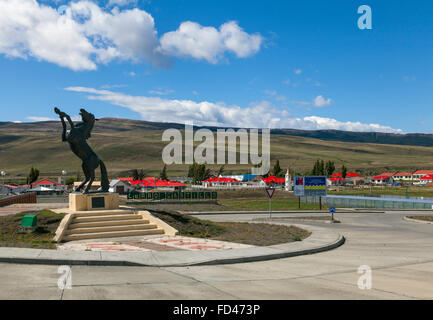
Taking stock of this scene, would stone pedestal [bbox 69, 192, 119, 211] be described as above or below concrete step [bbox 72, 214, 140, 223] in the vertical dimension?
above

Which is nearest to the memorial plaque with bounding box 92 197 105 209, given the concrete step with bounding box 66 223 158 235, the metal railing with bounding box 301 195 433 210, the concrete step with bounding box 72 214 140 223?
the concrete step with bounding box 72 214 140 223

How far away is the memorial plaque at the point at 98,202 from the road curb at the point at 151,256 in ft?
23.9

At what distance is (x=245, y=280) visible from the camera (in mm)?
10531

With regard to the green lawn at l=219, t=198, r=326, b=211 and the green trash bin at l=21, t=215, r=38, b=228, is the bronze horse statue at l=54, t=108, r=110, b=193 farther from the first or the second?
the green lawn at l=219, t=198, r=326, b=211

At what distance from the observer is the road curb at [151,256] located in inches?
486

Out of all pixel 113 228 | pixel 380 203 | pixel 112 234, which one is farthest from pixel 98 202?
pixel 380 203

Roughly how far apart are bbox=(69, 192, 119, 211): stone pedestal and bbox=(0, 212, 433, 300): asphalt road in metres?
8.86

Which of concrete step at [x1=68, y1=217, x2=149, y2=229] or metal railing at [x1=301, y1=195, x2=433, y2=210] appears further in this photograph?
metal railing at [x1=301, y1=195, x2=433, y2=210]

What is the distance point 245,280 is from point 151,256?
422 centimetres

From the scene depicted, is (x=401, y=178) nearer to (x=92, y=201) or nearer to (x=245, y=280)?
(x=92, y=201)

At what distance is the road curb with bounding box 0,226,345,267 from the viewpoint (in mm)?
12336
